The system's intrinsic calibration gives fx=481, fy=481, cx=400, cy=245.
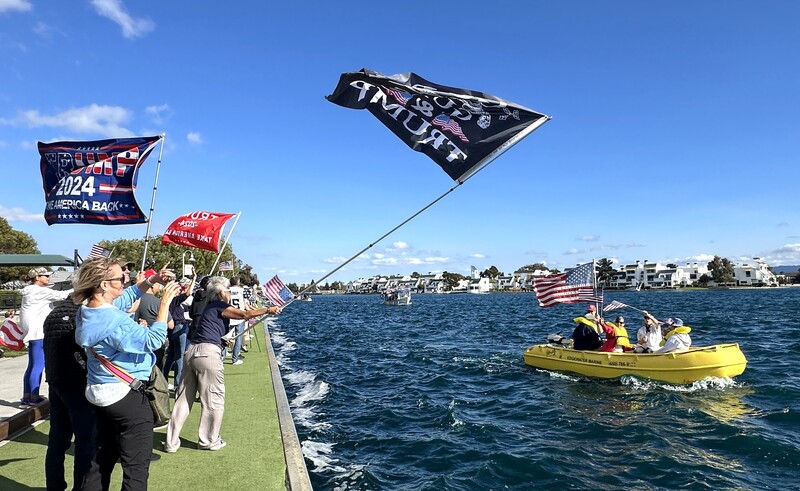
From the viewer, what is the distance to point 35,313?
755 cm

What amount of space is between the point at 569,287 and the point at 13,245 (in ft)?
239

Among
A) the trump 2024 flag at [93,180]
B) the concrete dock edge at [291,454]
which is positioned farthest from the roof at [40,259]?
the concrete dock edge at [291,454]

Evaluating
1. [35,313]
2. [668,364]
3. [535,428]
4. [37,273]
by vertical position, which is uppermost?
[37,273]

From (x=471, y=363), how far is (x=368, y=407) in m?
8.13

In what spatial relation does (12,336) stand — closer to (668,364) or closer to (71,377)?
(71,377)

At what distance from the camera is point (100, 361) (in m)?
3.93

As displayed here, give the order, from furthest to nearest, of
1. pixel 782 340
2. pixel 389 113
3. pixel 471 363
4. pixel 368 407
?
pixel 782 340
pixel 471 363
pixel 368 407
pixel 389 113

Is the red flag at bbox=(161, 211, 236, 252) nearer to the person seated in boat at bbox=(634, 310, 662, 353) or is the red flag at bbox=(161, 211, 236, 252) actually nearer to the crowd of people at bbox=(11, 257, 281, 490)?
the crowd of people at bbox=(11, 257, 281, 490)

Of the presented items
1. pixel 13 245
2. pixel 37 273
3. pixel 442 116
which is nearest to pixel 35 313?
pixel 37 273

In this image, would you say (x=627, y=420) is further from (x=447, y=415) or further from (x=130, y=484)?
(x=130, y=484)

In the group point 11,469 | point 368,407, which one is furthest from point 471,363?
point 11,469

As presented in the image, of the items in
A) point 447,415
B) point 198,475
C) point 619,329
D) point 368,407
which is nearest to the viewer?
point 198,475

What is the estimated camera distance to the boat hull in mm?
14320

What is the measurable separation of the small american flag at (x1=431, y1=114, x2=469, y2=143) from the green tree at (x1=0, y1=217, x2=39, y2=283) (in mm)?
A: 69968
